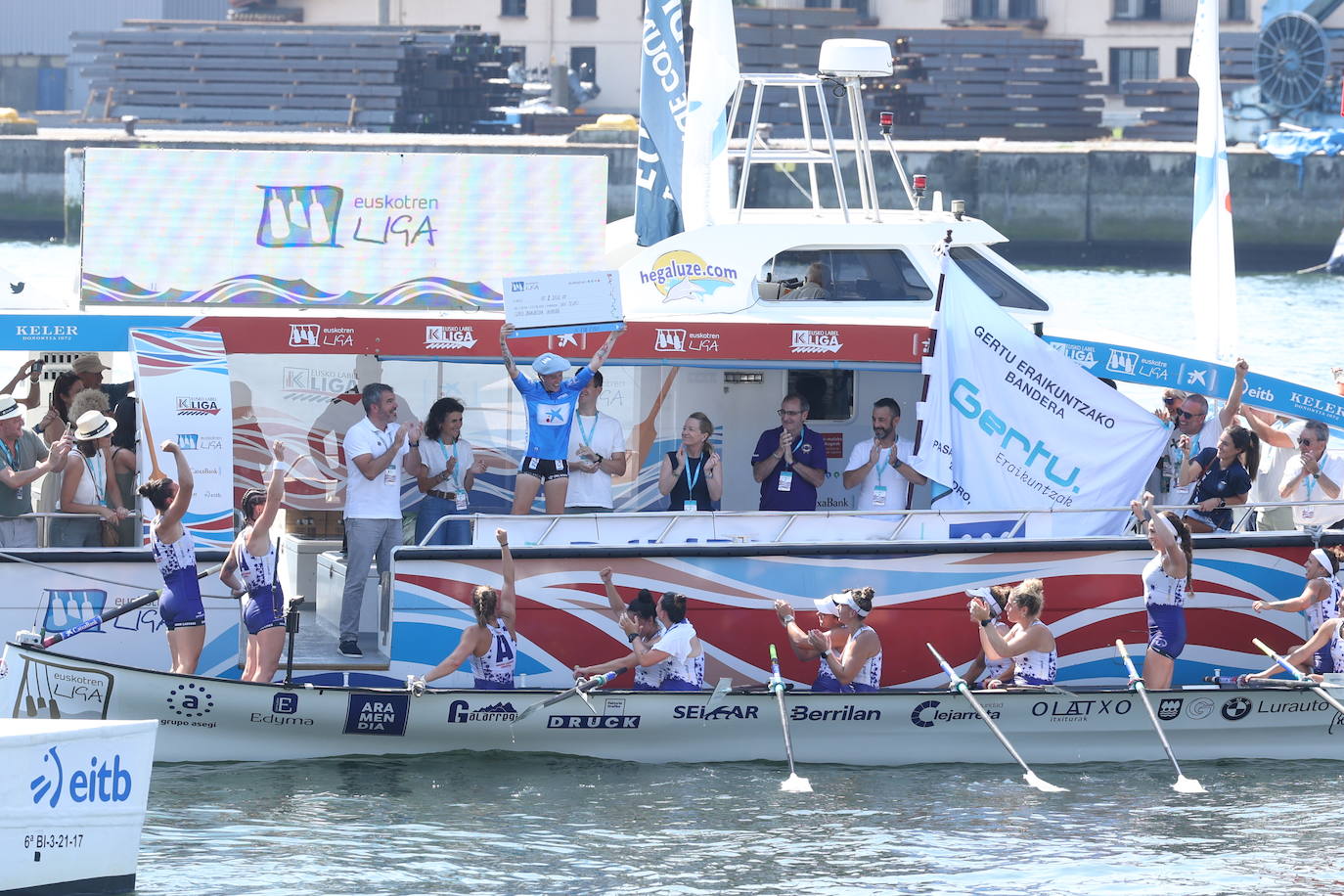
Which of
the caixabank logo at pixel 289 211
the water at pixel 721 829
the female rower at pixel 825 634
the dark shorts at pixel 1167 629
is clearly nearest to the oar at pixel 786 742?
the water at pixel 721 829

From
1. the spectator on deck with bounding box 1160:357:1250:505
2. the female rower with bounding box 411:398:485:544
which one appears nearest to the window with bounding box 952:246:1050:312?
the spectator on deck with bounding box 1160:357:1250:505

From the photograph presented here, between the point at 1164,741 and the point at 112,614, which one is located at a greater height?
the point at 112,614

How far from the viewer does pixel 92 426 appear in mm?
12672

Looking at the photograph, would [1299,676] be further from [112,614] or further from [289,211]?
[289,211]

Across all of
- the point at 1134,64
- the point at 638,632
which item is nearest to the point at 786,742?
the point at 638,632

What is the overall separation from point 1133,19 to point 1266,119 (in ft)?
31.0

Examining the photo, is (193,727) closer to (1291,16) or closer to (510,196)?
(510,196)

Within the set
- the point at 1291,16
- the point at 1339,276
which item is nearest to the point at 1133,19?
the point at 1291,16

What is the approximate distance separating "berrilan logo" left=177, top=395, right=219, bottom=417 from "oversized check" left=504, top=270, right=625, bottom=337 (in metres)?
1.94

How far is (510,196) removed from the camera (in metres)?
14.7

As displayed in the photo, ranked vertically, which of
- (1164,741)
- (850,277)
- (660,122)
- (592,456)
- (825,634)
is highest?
(660,122)

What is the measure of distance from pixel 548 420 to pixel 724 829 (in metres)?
2.93

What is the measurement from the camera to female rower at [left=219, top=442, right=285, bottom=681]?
12.3m

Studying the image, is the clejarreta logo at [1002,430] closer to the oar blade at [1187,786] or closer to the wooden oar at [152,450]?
the oar blade at [1187,786]
